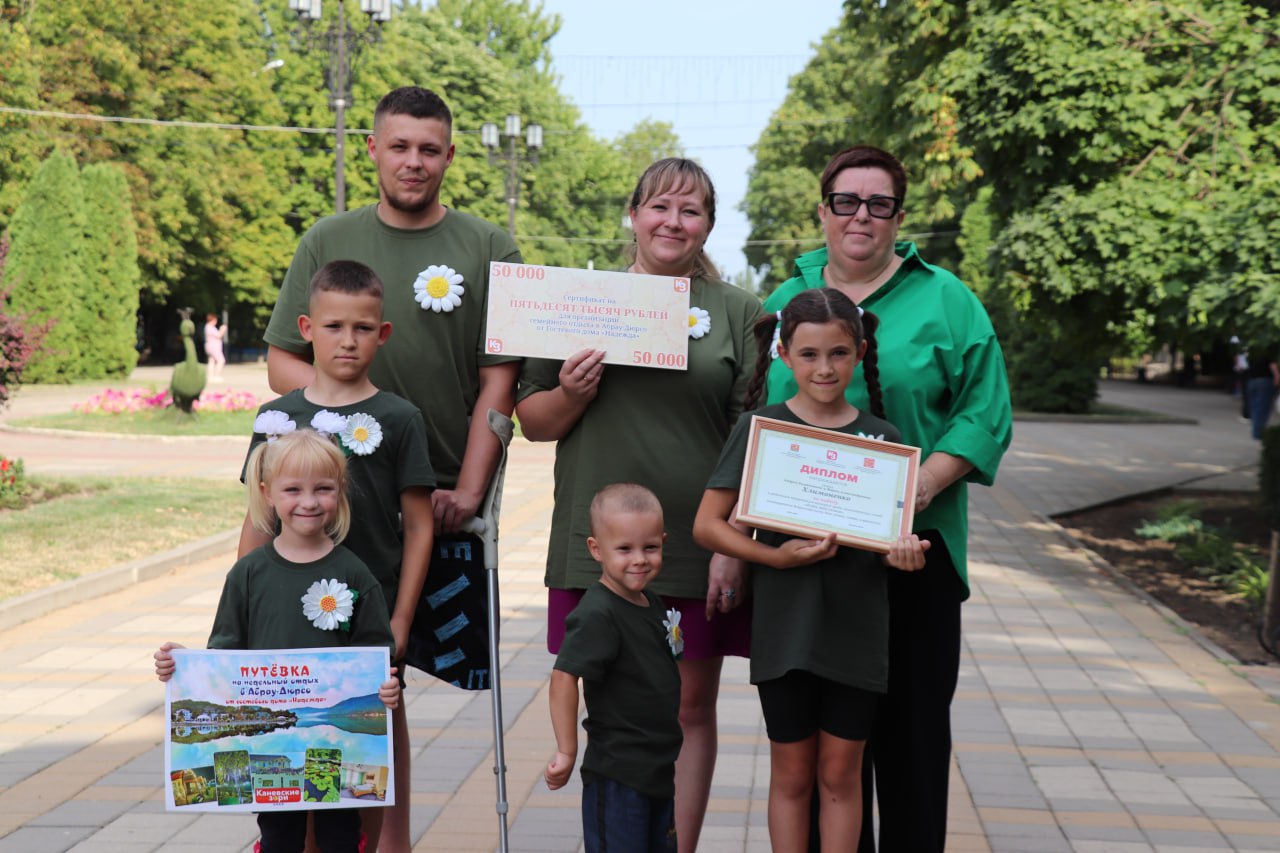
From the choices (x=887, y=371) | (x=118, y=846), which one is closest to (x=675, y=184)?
(x=887, y=371)

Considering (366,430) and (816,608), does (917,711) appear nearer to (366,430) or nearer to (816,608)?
(816,608)

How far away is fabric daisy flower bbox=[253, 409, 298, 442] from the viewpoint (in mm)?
3459

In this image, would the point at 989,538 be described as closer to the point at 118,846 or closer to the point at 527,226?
the point at 118,846

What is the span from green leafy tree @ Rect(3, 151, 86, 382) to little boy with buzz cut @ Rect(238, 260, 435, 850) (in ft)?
121

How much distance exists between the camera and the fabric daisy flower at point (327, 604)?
132 inches

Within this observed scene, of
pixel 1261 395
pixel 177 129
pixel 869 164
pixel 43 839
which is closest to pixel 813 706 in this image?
pixel 869 164

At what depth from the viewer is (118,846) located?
466cm

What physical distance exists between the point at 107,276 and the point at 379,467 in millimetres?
39705

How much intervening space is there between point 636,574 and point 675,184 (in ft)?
3.45

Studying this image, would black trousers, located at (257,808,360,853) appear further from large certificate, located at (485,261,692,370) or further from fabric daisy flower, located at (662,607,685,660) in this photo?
large certificate, located at (485,261,692,370)

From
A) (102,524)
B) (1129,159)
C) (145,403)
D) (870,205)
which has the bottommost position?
(145,403)

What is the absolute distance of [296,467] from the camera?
3318mm

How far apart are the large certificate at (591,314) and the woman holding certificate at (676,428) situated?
0.09 meters

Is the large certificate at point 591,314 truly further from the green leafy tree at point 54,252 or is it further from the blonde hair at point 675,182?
the green leafy tree at point 54,252
